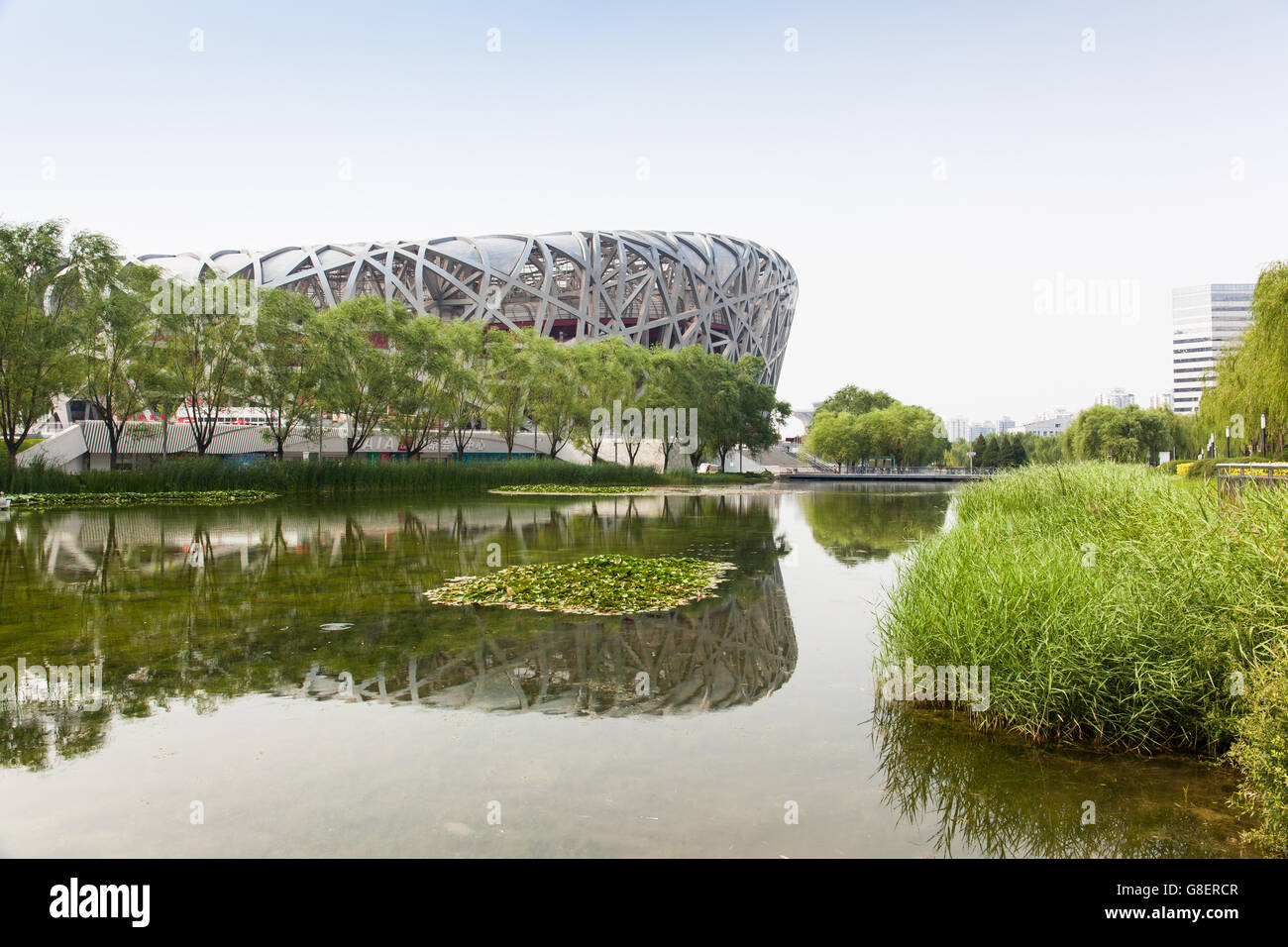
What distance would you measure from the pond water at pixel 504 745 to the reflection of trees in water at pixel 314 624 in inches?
1.9

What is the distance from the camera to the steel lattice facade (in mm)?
68056

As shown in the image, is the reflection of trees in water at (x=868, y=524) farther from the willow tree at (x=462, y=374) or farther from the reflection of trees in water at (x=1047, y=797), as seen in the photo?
the willow tree at (x=462, y=374)

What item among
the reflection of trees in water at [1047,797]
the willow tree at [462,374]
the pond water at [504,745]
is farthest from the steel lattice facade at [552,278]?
the reflection of trees in water at [1047,797]

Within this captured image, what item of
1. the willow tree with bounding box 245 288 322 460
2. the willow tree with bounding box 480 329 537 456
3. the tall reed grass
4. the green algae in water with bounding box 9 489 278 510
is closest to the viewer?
the tall reed grass

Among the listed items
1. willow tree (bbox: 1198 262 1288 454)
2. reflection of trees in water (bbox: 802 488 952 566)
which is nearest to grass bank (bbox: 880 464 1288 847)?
reflection of trees in water (bbox: 802 488 952 566)

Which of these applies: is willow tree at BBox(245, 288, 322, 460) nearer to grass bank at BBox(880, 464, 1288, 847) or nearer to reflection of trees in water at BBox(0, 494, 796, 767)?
reflection of trees in water at BBox(0, 494, 796, 767)

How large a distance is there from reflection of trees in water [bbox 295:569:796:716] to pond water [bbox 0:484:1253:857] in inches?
1.3

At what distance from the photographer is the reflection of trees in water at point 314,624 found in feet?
21.8

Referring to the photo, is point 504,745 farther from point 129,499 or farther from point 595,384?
point 595,384

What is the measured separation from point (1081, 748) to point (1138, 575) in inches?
66.6

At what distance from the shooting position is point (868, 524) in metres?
23.0

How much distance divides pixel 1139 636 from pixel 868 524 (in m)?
17.7

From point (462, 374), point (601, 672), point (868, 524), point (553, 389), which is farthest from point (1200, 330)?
point (601, 672)
